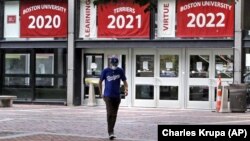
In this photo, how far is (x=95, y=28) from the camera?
75.2 ft

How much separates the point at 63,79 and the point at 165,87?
4.55m

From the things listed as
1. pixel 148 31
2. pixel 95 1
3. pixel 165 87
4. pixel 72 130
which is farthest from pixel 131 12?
pixel 95 1

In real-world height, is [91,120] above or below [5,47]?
below

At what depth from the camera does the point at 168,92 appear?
2197cm

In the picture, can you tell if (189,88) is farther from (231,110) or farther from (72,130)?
(72,130)

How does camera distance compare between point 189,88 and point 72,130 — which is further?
point 189,88

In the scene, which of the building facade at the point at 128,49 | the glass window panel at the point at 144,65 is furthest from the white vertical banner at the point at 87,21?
the glass window panel at the point at 144,65

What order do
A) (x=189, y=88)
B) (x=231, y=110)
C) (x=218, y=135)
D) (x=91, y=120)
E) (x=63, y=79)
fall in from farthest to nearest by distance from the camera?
(x=63, y=79)
(x=189, y=88)
(x=231, y=110)
(x=91, y=120)
(x=218, y=135)

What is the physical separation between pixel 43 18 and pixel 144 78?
5266 millimetres

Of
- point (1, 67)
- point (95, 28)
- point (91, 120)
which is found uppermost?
point (95, 28)

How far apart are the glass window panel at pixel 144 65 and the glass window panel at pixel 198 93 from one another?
181cm

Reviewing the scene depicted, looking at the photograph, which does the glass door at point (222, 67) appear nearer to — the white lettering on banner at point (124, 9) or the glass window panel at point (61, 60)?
the white lettering on banner at point (124, 9)

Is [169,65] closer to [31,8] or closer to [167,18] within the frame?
[167,18]

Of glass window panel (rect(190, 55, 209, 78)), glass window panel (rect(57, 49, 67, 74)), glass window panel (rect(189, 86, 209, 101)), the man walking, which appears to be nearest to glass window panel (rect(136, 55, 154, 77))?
glass window panel (rect(190, 55, 209, 78))
